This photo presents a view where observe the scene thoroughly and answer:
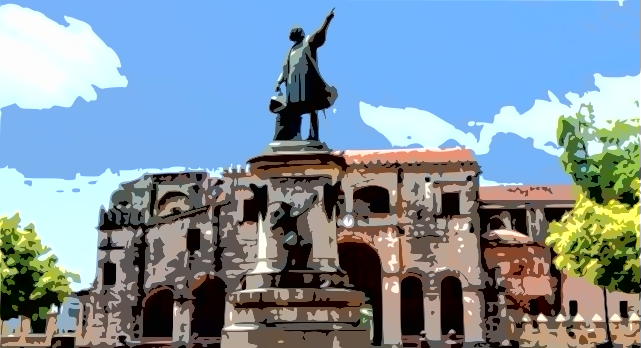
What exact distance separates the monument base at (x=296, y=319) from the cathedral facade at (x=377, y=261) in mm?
19620

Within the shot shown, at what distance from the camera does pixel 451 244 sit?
32.1 m

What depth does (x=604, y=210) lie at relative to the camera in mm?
22188

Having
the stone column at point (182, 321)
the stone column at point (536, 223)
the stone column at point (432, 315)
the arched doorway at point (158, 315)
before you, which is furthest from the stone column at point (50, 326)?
the stone column at point (536, 223)

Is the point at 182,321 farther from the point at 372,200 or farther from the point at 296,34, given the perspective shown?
the point at 296,34

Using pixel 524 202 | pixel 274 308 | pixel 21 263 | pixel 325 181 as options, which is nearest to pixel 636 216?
pixel 325 181

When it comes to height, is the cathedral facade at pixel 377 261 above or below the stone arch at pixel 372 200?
below

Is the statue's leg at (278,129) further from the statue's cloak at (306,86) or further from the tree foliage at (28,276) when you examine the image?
the tree foliage at (28,276)

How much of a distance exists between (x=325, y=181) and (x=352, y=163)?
2213cm

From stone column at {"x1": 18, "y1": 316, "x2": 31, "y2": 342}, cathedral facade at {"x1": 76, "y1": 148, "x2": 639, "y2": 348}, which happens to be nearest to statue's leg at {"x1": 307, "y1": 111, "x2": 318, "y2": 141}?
cathedral facade at {"x1": 76, "y1": 148, "x2": 639, "y2": 348}

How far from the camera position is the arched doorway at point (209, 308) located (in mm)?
34062

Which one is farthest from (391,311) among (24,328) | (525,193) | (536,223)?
(24,328)

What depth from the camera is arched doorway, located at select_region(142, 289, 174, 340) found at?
3491 cm

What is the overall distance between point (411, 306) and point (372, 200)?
5168mm

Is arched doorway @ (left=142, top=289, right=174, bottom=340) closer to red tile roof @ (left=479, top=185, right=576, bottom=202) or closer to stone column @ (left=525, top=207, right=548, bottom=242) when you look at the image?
red tile roof @ (left=479, top=185, right=576, bottom=202)
